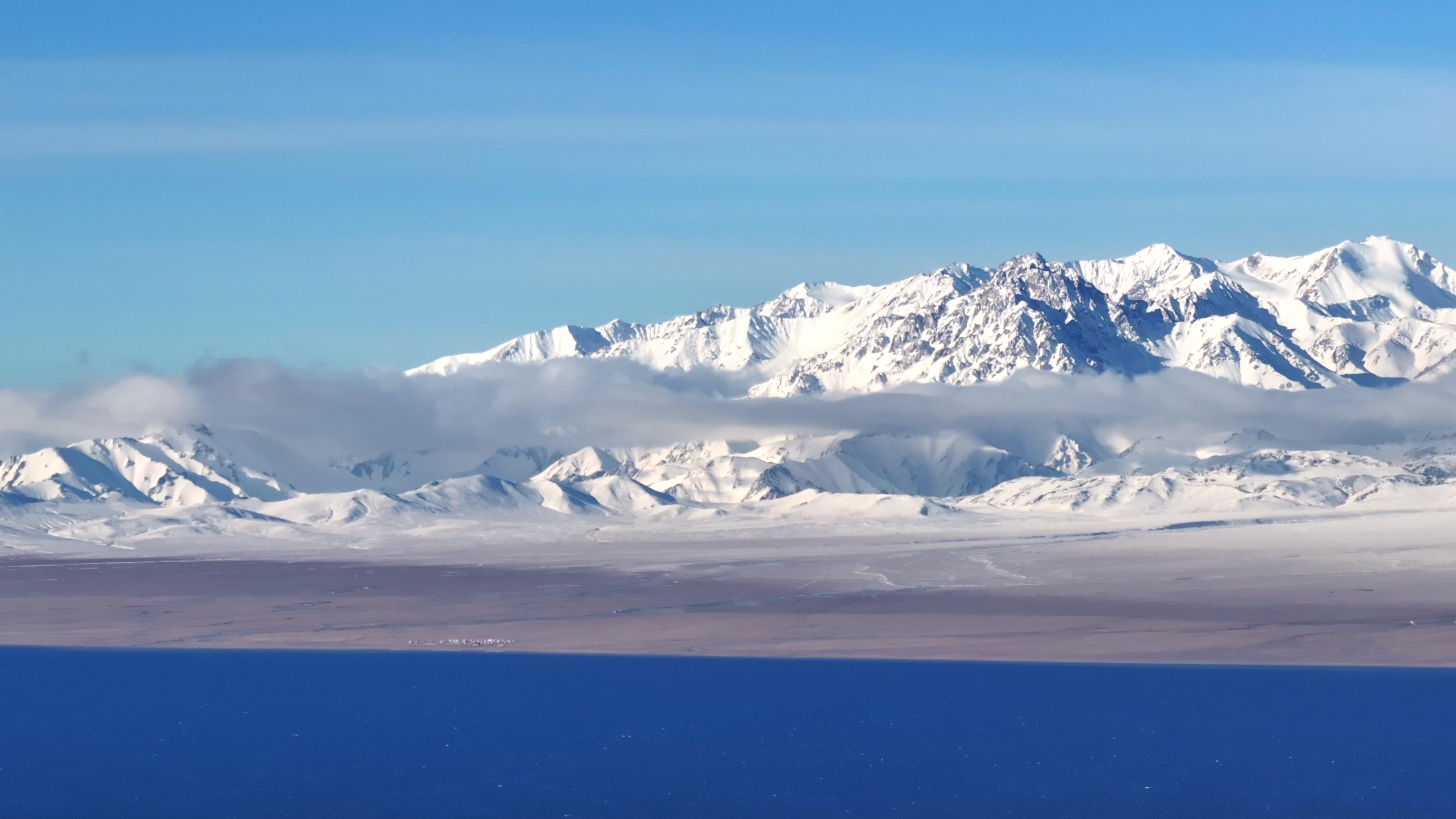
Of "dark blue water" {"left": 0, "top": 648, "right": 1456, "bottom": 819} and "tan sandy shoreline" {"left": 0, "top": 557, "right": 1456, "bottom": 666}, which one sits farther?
"tan sandy shoreline" {"left": 0, "top": 557, "right": 1456, "bottom": 666}

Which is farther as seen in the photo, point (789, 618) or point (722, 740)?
point (789, 618)

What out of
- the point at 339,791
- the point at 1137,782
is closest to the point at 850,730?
the point at 1137,782

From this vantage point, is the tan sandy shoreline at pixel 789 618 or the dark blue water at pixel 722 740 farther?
the tan sandy shoreline at pixel 789 618

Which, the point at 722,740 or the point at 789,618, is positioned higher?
the point at 789,618
